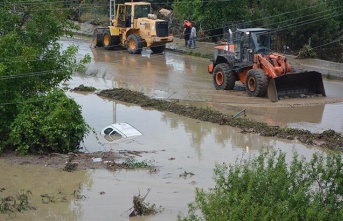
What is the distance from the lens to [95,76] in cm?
3622

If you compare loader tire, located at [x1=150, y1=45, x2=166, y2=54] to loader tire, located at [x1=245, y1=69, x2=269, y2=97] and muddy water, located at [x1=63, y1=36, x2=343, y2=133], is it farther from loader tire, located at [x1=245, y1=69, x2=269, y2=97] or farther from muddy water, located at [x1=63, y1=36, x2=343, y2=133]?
loader tire, located at [x1=245, y1=69, x2=269, y2=97]

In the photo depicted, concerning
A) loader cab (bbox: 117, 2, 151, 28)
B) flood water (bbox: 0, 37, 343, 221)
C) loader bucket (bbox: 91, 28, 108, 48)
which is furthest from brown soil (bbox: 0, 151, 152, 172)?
loader bucket (bbox: 91, 28, 108, 48)

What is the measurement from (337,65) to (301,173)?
80.1 feet

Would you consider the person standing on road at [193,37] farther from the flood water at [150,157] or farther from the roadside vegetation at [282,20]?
the flood water at [150,157]

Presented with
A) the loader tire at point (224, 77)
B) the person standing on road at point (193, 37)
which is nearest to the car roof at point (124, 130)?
the loader tire at point (224, 77)

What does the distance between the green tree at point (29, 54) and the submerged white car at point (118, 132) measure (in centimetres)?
237

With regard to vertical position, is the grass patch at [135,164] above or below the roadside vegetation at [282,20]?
below

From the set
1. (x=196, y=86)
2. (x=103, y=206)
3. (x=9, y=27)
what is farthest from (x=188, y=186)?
(x=196, y=86)

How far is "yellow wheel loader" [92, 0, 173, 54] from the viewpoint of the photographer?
40125 millimetres

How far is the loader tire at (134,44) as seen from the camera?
40344 mm

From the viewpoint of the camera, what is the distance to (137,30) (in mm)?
40906

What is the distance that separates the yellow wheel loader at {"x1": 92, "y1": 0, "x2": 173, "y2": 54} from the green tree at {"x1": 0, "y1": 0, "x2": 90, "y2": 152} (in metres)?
14.3

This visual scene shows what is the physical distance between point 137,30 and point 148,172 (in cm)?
2092

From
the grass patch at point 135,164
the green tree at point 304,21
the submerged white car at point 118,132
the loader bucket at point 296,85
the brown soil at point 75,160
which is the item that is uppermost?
the green tree at point 304,21
